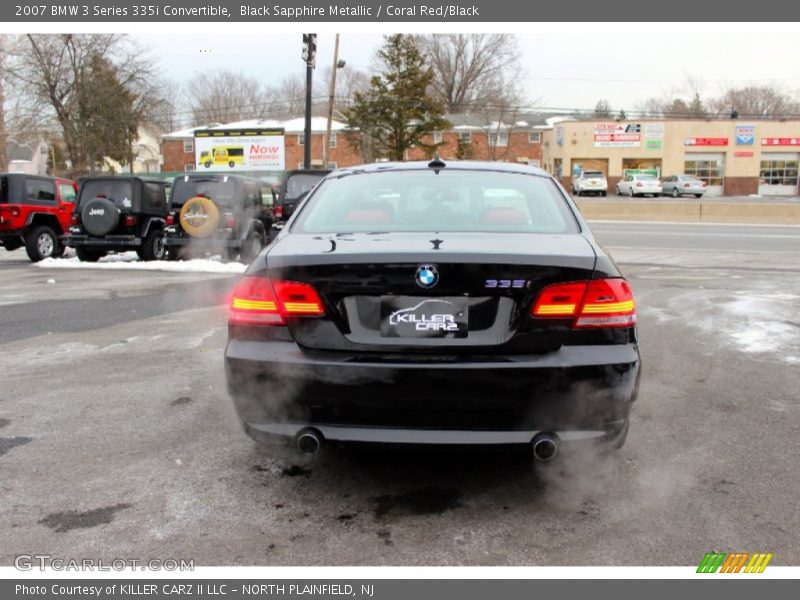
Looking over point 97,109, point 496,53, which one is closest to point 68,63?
point 97,109

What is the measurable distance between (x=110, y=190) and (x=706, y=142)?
4754 cm

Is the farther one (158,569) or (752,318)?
(752,318)

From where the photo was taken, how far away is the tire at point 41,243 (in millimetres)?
14141

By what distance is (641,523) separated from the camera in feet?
9.83

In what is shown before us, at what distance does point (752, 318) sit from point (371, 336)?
5969 millimetres

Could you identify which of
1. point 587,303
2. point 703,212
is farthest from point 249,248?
point 703,212

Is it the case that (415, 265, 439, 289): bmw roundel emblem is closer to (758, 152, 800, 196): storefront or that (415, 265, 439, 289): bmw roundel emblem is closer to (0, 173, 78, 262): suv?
(0, 173, 78, 262): suv

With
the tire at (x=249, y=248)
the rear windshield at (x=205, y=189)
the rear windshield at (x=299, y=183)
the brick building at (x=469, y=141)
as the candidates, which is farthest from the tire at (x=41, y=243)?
the brick building at (x=469, y=141)

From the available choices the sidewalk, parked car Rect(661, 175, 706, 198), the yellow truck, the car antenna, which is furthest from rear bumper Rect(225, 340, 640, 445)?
the yellow truck

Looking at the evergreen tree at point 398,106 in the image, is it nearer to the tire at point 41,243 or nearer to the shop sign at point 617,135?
the shop sign at point 617,135

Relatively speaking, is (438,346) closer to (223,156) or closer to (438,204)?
(438,204)

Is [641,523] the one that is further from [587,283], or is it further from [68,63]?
[68,63]

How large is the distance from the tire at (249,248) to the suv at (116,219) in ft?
6.81

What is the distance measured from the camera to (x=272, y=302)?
3020mm
